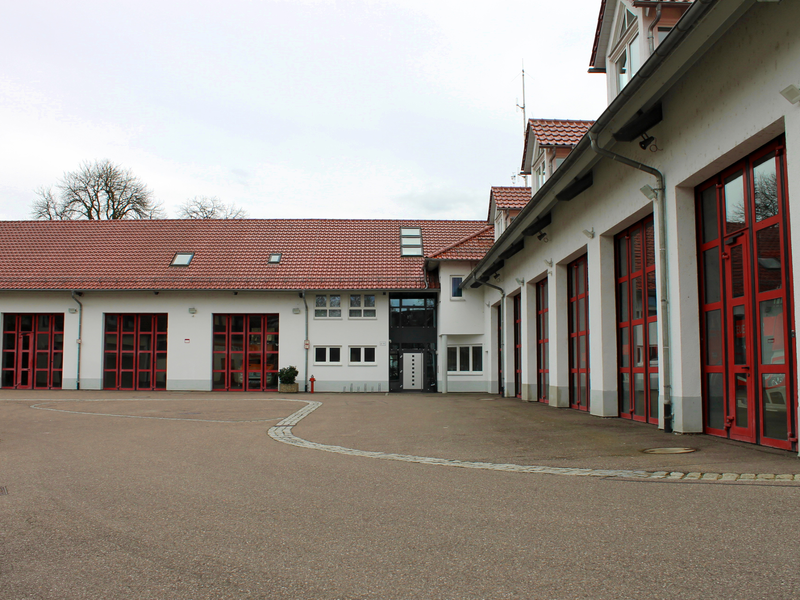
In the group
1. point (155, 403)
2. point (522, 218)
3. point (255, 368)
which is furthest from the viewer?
point (255, 368)

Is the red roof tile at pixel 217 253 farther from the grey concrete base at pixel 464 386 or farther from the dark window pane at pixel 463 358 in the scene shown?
the grey concrete base at pixel 464 386

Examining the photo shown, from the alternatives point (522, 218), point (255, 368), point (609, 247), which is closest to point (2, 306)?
point (255, 368)

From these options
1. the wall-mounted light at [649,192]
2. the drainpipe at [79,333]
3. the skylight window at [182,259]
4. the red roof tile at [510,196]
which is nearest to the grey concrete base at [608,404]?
the wall-mounted light at [649,192]

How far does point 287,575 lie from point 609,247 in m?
11.4

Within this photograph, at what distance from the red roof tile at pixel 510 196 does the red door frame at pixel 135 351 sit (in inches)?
625

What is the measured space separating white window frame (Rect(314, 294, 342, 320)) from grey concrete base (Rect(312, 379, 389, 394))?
2.91 metres

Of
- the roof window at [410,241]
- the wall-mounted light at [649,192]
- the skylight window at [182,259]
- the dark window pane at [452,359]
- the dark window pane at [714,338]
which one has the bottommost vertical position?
the dark window pane at [452,359]

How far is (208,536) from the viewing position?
4.82 metres

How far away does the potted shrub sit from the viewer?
29.8 metres

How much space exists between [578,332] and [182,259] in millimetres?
22385

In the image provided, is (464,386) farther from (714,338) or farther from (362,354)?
(714,338)

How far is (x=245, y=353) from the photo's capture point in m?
31.5

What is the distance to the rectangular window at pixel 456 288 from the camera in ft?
100

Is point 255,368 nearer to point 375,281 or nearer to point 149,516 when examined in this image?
point 375,281
